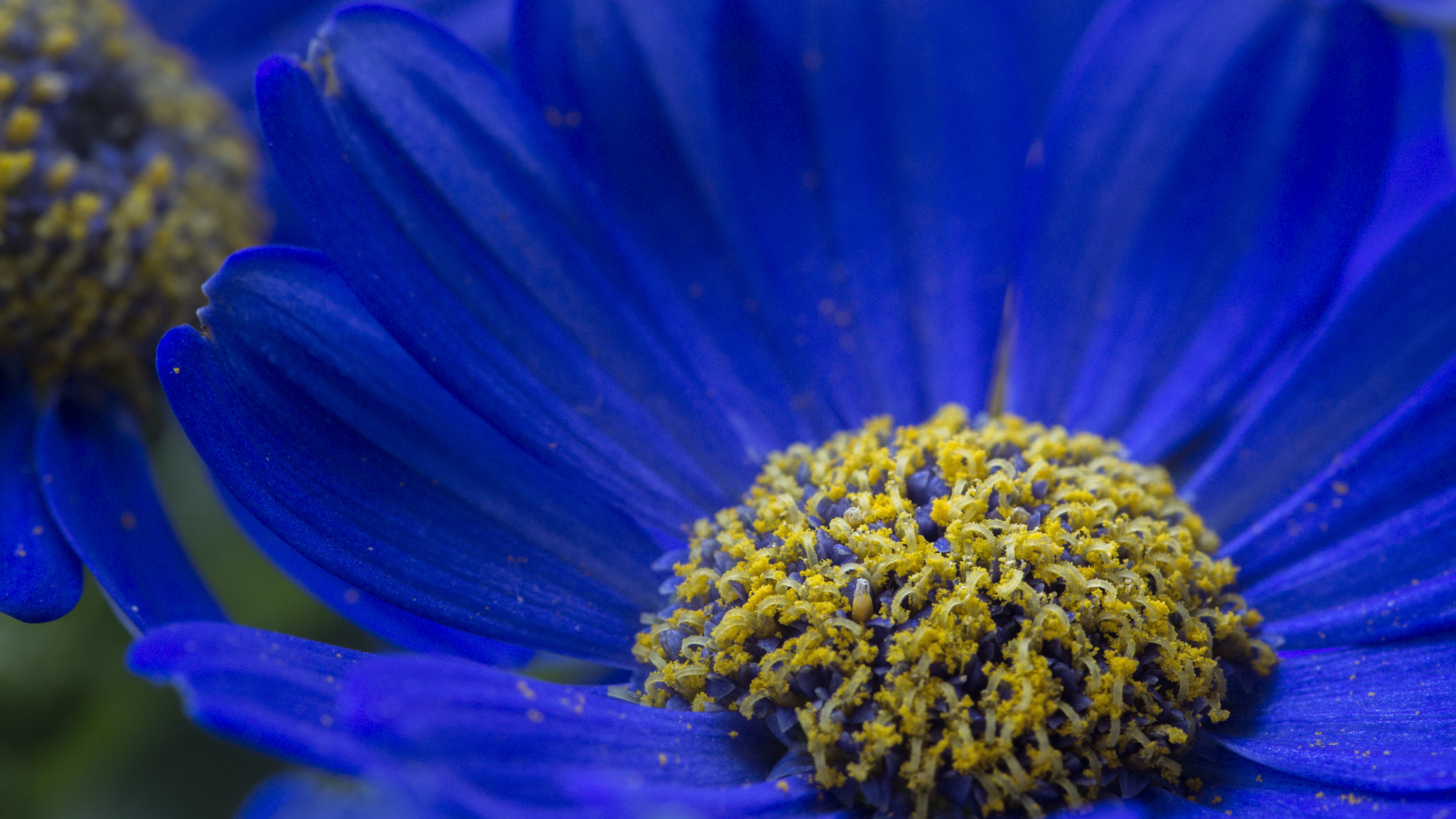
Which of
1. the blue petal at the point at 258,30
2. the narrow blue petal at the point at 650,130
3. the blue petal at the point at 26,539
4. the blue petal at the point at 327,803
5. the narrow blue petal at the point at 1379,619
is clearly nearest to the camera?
the blue petal at the point at 327,803

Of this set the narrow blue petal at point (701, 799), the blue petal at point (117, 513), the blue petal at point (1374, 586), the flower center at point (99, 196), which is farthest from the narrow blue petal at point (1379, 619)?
the flower center at point (99, 196)

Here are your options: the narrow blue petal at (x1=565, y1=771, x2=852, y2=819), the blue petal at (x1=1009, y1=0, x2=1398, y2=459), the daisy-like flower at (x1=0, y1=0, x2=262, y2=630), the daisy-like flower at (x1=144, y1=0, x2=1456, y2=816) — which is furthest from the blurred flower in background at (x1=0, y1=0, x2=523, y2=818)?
the blue petal at (x1=1009, y1=0, x2=1398, y2=459)

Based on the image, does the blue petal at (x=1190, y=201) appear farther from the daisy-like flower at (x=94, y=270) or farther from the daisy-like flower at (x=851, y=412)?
the daisy-like flower at (x=94, y=270)

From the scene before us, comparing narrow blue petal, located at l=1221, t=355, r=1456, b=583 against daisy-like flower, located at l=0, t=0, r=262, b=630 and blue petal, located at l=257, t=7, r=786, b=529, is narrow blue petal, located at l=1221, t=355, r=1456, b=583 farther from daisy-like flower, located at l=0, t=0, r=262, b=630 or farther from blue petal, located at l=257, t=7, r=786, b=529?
daisy-like flower, located at l=0, t=0, r=262, b=630

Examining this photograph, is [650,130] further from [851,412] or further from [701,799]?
[701,799]

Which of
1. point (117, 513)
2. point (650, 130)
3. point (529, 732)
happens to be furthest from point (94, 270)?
point (529, 732)

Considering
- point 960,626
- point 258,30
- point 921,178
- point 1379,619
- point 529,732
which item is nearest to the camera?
point 529,732
